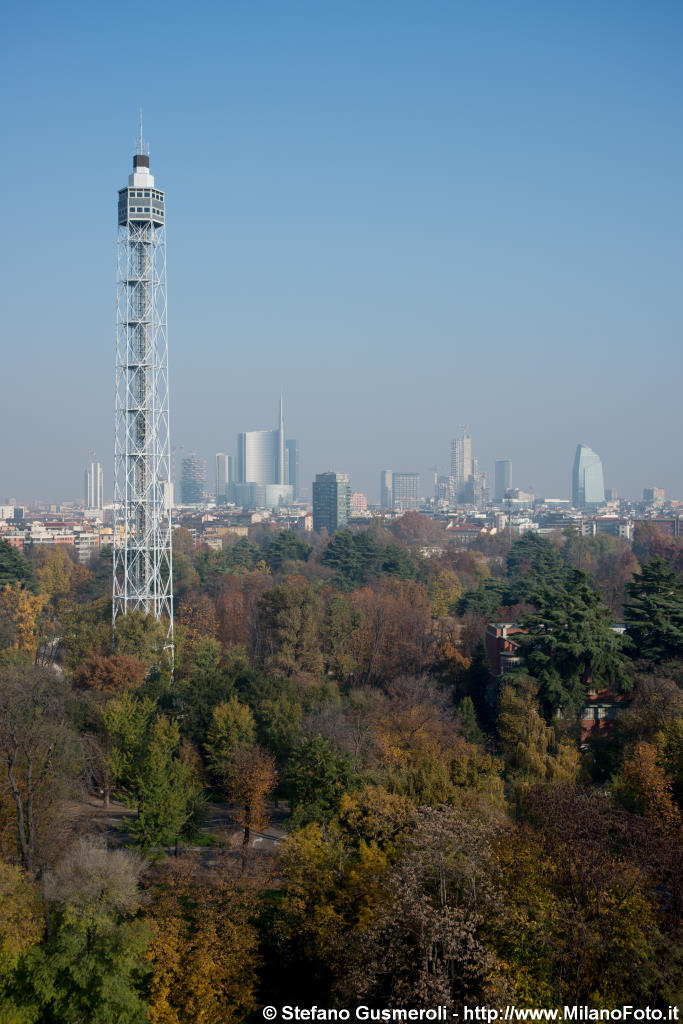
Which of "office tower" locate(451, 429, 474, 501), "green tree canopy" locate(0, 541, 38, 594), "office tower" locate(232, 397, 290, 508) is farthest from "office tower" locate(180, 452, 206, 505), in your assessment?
"green tree canopy" locate(0, 541, 38, 594)

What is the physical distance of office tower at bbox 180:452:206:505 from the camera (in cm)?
17225

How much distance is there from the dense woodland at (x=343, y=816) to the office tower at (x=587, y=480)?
164433 mm

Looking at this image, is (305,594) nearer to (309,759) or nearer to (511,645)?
(511,645)

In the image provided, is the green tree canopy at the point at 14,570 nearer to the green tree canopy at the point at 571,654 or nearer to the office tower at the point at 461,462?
the green tree canopy at the point at 571,654

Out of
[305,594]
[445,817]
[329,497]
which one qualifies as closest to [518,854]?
[445,817]

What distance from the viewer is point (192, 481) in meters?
172

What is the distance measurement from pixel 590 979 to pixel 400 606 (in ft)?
73.5

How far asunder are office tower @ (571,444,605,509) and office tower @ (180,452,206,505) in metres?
73.0

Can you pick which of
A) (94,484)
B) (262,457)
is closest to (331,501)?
(94,484)

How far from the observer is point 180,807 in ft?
52.1

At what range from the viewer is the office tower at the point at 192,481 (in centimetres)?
17225

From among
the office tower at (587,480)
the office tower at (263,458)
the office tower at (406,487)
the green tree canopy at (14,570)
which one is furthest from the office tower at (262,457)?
the green tree canopy at (14,570)

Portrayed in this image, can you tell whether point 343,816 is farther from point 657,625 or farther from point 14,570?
→ point 14,570

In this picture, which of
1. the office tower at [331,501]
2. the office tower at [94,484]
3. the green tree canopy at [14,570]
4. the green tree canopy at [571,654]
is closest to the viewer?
the green tree canopy at [571,654]
